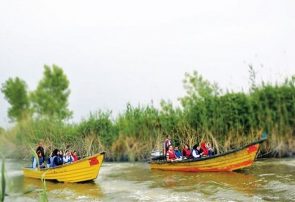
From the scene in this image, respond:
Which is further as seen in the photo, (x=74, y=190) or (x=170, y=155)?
(x=170, y=155)

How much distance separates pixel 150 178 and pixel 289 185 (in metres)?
5.70

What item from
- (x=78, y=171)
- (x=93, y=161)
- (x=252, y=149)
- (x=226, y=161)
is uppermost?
(x=252, y=149)

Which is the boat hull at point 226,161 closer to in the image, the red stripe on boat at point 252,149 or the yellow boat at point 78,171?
the red stripe on boat at point 252,149

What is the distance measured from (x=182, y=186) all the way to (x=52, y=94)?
91.2 ft

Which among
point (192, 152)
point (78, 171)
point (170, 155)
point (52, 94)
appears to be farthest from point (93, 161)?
point (52, 94)

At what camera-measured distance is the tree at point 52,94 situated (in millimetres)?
39719

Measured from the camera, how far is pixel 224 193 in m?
12.9

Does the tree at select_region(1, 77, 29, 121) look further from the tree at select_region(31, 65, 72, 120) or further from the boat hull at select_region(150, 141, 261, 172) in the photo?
the boat hull at select_region(150, 141, 261, 172)

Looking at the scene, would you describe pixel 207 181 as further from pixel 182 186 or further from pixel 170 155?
pixel 170 155

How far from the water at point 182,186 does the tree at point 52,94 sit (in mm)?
20084

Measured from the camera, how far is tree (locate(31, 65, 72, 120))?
3972 centimetres

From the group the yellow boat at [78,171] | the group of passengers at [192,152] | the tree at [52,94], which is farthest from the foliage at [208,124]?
the tree at [52,94]

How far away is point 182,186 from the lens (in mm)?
14828

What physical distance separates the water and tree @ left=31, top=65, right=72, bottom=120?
20.1 metres
